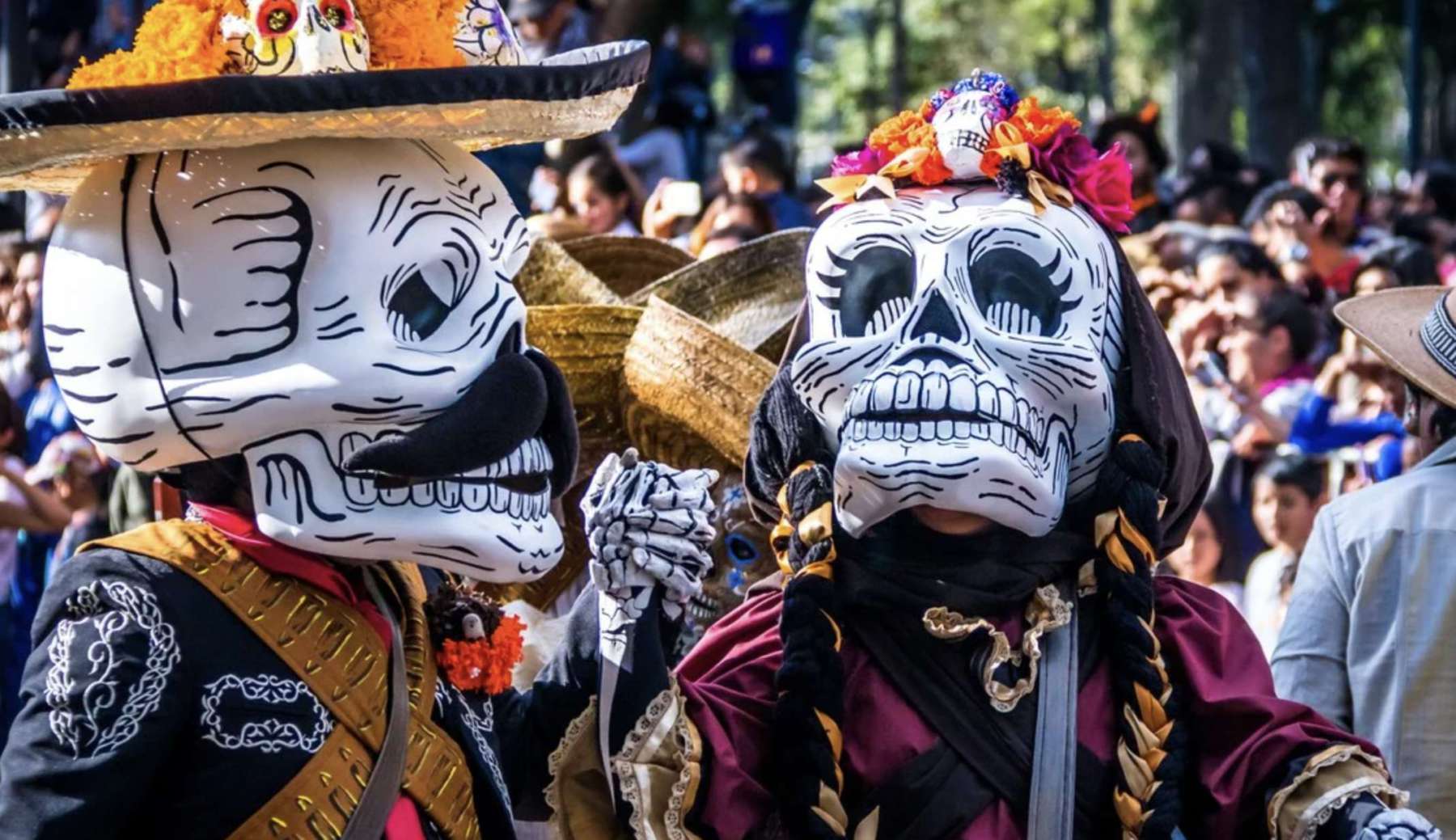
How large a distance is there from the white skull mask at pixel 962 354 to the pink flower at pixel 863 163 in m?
0.13

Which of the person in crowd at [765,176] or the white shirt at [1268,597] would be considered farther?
the person in crowd at [765,176]

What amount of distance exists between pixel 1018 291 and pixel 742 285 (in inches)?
52.3

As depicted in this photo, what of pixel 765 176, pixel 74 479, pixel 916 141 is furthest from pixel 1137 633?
pixel 765 176

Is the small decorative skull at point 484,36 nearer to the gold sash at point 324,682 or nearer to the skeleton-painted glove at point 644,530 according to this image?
the skeleton-painted glove at point 644,530

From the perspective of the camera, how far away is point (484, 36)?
3.56 metres

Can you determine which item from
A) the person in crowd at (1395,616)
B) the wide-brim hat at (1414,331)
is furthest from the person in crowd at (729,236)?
the person in crowd at (1395,616)

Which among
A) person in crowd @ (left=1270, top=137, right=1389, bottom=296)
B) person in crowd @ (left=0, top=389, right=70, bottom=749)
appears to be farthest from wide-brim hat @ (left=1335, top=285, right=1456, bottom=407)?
person in crowd @ (left=1270, top=137, right=1389, bottom=296)

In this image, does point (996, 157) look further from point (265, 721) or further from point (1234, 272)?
point (1234, 272)

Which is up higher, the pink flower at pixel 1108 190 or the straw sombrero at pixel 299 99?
the straw sombrero at pixel 299 99

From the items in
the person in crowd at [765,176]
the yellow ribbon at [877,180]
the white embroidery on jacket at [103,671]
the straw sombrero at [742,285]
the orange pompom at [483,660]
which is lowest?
the person in crowd at [765,176]

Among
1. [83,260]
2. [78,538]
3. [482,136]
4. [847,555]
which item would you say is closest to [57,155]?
[83,260]

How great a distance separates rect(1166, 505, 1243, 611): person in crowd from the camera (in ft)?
21.6

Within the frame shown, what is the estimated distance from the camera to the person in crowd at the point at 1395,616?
172 inches

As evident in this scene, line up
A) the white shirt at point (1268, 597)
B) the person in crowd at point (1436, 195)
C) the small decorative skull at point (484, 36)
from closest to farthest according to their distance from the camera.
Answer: the small decorative skull at point (484, 36), the white shirt at point (1268, 597), the person in crowd at point (1436, 195)
